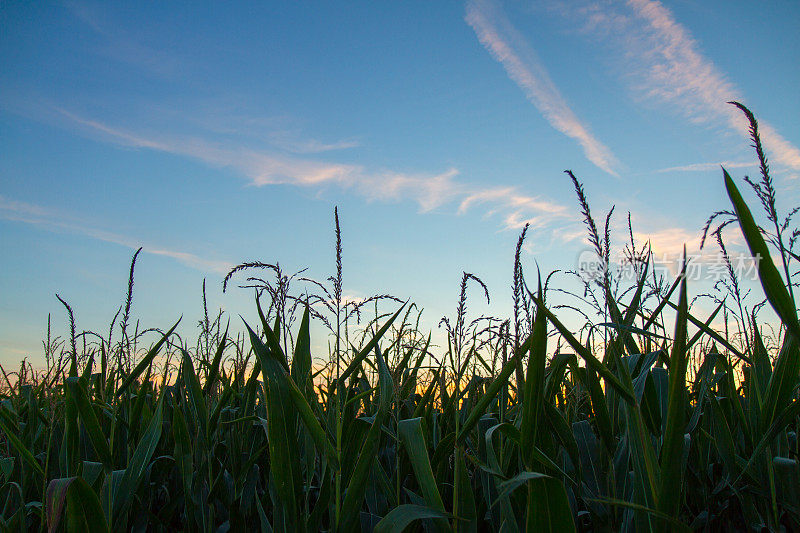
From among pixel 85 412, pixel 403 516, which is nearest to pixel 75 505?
pixel 85 412

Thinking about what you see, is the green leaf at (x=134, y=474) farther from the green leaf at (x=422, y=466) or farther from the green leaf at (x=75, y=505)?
the green leaf at (x=422, y=466)

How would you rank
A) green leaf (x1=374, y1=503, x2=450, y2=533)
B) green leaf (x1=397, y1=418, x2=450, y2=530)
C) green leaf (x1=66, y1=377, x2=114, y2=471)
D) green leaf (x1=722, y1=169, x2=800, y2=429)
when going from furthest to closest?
green leaf (x1=66, y1=377, x2=114, y2=471)
green leaf (x1=397, y1=418, x2=450, y2=530)
green leaf (x1=374, y1=503, x2=450, y2=533)
green leaf (x1=722, y1=169, x2=800, y2=429)

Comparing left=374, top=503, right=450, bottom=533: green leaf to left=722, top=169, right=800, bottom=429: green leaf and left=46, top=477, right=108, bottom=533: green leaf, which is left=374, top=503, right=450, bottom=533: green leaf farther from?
left=722, top=169, right=800, bottom=429: green leaf

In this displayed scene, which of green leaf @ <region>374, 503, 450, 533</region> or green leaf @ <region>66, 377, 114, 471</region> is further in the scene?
green leaf @ <region>66, 377, 114, 471</region>

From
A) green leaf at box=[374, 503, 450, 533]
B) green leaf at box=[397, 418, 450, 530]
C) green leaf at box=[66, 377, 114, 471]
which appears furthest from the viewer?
green leaf at box=[66, 377, 114, 471]

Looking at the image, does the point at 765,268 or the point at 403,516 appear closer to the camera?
the point at 765,268

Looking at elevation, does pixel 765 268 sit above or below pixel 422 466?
above

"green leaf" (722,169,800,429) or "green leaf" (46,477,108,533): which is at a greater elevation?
"green leaf" (722,169,800,429)

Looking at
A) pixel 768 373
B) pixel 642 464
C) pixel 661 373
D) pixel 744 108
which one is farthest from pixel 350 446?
pixel 768 373

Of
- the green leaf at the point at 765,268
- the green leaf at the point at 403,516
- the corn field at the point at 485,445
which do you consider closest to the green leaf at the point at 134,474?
the corn field at the point at 485,445

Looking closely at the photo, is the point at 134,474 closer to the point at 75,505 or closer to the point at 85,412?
the point at 85,412

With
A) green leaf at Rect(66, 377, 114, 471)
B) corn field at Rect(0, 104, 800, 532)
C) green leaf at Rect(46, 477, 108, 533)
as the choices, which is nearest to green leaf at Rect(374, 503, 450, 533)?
corn field at Rect(0, 104, 800, 532)

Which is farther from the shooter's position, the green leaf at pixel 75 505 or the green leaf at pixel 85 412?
the green leaf at pixel 85 412

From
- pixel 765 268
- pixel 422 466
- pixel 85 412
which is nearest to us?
pixel 765 268
